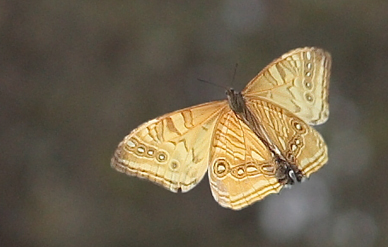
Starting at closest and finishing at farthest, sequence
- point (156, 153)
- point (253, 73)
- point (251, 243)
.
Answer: point (156, 153), point (251, 243), point (253, 73)

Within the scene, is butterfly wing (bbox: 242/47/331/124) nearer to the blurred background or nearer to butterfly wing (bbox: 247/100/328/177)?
butterfly wing (bbox: 247/100/328/177)

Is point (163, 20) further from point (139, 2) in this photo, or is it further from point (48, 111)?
point (48, 111)

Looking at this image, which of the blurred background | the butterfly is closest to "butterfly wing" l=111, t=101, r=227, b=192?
the butterfly

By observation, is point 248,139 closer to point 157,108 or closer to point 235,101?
point 235,101

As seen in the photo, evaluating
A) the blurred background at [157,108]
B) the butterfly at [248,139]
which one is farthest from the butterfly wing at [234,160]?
the blurred background at [157,108]

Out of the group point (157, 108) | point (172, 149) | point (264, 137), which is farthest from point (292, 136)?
point (157, 108)

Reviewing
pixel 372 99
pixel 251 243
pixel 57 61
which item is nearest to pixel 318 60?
pixel 251 243
